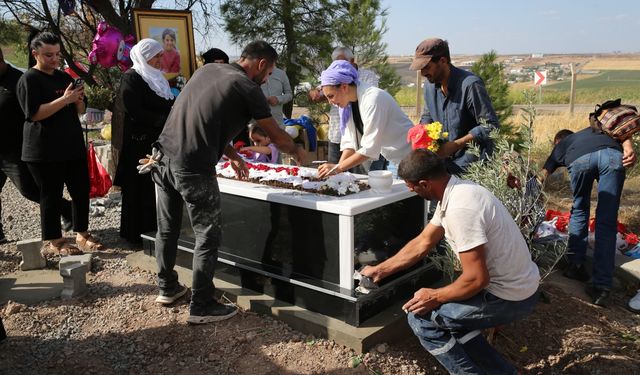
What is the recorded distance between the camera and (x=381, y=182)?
3338mm

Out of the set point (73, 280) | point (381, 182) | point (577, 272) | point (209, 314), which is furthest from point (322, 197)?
point (577, 272)

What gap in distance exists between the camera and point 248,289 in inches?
140

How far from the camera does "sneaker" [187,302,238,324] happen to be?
10.5ft

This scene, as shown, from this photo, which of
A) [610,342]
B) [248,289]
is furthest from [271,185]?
[610,342]

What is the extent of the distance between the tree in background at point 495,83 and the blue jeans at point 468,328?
5403 millimetres

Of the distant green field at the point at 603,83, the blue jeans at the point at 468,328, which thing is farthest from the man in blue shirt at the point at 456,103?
the distant green field at the point at 603,83

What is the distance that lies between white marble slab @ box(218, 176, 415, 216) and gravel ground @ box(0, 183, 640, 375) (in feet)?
2.49

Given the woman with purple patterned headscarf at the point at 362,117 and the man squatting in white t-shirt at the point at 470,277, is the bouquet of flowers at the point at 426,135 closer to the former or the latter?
the woman with purple patterned headscarf at the point at 362,117

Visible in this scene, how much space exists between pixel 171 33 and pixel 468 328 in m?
4.60

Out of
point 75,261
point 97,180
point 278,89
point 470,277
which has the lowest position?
point 75,261

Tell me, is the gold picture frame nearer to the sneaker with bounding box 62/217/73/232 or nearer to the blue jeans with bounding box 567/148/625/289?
the sneaker with bounding box 62/217/73/232

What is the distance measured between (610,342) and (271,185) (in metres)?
2.43

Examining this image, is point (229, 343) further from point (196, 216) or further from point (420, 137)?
point (420, 137)

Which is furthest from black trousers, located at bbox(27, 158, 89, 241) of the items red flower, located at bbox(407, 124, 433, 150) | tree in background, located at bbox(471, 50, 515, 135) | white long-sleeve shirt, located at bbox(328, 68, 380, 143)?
tree in background, located at bbox(471, 50, 515, 135)
